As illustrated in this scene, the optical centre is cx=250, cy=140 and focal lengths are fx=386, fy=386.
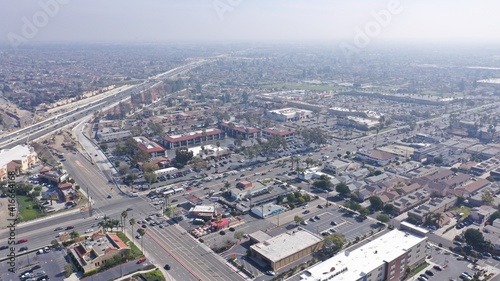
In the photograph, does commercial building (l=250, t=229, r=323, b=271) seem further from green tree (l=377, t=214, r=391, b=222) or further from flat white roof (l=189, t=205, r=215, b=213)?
flat white roof (l=189, t=205, r=215, b=213)

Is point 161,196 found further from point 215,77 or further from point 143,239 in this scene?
point 215,77

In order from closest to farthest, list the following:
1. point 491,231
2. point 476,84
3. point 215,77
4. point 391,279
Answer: point 391,279, point 491,231, point 476,84, point 215,77

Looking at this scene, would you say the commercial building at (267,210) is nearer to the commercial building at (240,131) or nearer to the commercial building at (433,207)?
the commercial building at (433,207)

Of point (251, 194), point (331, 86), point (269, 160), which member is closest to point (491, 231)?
point (251, 194)

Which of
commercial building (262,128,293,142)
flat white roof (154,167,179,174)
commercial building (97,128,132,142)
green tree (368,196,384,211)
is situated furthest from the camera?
commercial building (97,128,132,142)

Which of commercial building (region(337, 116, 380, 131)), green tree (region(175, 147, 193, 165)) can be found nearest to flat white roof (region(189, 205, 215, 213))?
green tree (region(175, 147, 193, 165))

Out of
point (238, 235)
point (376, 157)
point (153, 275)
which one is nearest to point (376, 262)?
point (238, 235)
